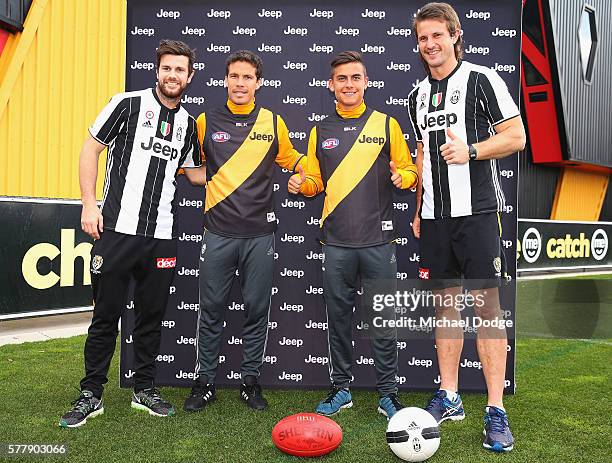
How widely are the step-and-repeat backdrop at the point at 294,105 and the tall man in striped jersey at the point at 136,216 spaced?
0.64 m

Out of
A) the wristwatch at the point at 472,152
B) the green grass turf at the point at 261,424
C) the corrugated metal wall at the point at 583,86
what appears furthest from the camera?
the corrugated metal wall at the point at 583,86

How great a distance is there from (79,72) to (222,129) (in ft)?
14.9

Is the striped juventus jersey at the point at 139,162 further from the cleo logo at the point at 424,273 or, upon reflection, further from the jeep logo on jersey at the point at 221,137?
the cleo logo at the point at 424,273

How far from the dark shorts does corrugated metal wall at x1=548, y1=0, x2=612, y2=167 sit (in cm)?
1226

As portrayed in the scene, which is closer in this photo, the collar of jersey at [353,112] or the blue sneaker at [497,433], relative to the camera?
the blue sneaker at [497,433]

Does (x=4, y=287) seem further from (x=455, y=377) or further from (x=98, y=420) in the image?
(x=455, y=377)

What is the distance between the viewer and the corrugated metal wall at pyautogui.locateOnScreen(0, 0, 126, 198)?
6414 mm

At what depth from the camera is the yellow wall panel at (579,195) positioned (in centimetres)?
1519

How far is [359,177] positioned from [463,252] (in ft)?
2.58

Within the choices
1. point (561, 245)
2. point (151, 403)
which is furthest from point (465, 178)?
point (561, 245)

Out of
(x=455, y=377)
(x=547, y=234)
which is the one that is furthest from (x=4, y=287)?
(x=547, y=234)

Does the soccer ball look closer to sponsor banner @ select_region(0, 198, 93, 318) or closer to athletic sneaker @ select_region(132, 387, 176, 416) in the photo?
athletic sneaker @ select_region(132, 387, 176, 416)

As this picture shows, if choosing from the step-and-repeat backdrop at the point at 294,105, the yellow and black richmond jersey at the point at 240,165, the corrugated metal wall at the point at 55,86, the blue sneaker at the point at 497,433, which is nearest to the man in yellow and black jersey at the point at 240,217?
the yellow and black richmond jersey at the point at 240,165

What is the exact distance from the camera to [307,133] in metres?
3.94
